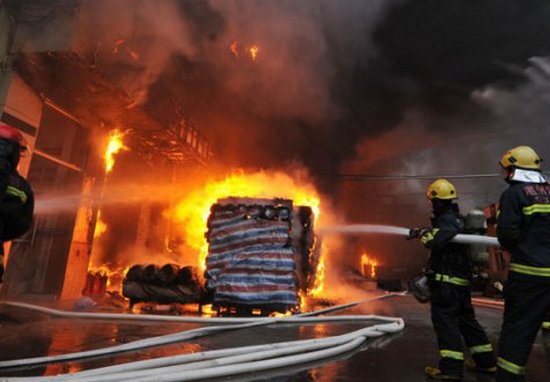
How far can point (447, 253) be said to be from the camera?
3.73 metres

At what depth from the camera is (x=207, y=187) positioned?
14523mm

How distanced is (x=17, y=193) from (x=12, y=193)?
0.12ft

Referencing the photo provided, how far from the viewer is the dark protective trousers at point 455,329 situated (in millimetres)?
3309

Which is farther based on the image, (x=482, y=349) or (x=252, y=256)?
(x=252, y=256)

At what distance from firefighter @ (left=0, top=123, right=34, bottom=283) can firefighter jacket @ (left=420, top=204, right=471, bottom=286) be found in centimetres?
367

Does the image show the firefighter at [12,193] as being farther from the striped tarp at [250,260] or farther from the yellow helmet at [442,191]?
the striped tarp at [250,260]

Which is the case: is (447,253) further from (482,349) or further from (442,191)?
(482,349)

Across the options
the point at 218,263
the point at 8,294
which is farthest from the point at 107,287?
the point at 218,263

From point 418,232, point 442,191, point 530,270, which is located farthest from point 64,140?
point 530,270

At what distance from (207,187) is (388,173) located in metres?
17.4

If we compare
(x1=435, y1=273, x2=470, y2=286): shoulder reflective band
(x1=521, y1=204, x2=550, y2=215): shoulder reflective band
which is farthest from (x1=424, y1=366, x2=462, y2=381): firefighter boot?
(x1=521, y1=204, x2=550, y2=215): shoulder reflective band

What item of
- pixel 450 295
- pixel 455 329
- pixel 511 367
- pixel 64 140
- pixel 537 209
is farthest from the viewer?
pixel 64 140

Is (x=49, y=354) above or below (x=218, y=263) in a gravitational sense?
below

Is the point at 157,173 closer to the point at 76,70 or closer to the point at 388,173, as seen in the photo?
the point at 76,70
